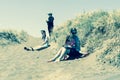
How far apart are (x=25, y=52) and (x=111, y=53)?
270 inches

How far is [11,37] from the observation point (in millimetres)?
28219

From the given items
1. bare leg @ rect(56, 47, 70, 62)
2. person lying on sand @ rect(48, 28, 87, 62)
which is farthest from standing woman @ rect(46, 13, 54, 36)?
bare leg @ rect(56, 47, 70, 62)

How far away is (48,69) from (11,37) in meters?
11.5

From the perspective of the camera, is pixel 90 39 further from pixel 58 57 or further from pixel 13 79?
pixel 13 79

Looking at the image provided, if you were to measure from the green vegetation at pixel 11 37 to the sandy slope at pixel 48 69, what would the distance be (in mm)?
4756

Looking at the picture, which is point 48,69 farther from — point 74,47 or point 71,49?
point 74,47

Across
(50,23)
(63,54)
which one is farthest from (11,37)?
(63,54)

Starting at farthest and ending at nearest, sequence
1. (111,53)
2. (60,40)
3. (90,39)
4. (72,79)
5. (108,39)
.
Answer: (60,40)
(90,39)
(108,39)
(111,53)
(72,79)

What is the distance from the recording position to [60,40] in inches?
851

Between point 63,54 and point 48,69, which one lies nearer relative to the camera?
point 48,69

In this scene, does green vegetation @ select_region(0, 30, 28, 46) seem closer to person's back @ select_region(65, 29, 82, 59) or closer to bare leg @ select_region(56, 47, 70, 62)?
bare leg @ select_region(56, 47, 70, 62)

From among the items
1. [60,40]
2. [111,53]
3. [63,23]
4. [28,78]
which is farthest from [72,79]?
[63,23]

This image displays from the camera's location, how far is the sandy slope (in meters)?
14.9

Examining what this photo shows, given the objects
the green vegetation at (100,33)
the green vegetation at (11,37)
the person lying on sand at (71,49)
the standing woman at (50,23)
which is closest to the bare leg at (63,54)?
the person lying on sand at (71,49)
